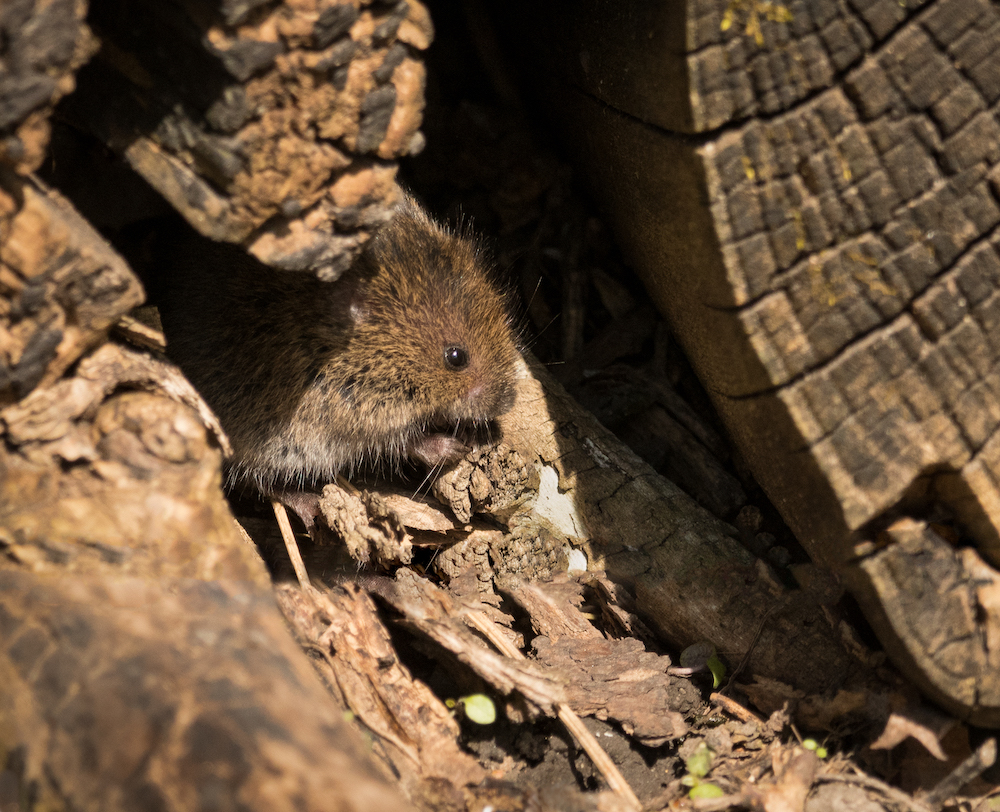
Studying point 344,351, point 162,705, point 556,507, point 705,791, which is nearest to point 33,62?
point 162,705

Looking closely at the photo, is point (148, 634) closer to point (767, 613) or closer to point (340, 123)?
point (340, 123)

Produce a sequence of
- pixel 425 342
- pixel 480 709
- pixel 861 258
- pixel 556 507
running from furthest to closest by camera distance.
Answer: pixel 425 342, pixel 556 507, pixel 480 709, pixel 861 258

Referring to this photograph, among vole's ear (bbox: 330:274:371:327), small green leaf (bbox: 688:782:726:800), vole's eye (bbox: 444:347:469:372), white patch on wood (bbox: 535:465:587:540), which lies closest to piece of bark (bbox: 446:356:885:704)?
white patch on wood (bbox: 535:465:587:540)

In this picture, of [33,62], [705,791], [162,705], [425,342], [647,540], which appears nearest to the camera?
[162,705]

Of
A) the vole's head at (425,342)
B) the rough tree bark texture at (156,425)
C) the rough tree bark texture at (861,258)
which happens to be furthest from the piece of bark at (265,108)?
the vole's head at (425,342)

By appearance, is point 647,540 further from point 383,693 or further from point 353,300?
point 353,300

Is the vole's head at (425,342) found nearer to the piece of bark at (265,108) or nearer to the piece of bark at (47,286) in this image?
the piece of bark at (265,108)
